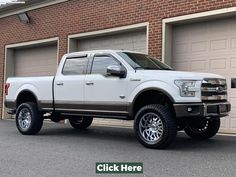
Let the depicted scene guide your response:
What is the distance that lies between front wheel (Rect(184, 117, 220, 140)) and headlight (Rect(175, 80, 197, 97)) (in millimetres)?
1622

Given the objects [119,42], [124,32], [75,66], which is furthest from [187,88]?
[119,42]

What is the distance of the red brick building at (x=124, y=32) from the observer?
11258mm

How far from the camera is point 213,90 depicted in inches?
328

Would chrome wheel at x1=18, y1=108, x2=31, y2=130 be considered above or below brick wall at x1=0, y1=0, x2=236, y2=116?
below

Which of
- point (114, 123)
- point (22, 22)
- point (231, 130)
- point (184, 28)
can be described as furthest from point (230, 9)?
point (22, 22)

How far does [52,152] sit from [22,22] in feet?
34.7

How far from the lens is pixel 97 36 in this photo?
1473cm

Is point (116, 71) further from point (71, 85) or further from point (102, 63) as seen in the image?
point (71, 85)

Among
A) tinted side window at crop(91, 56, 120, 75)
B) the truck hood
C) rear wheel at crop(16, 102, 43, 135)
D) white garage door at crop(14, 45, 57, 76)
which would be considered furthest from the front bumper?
white garage door at crop(14, 45, 57, 76)

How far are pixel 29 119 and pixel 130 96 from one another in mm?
3485

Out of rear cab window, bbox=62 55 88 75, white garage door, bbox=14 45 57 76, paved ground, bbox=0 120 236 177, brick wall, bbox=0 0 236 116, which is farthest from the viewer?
white garage door, bbox=14 45 57 76

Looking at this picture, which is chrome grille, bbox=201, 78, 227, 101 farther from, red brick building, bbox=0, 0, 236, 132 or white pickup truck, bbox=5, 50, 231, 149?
red brick building, bbox=0, 0, 236, 132

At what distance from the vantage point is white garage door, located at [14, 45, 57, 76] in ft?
54.5

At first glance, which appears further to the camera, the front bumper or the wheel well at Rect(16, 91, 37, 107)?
the wheel well at Rect(16, 91, 37, 107)
